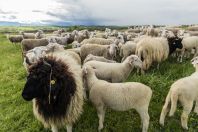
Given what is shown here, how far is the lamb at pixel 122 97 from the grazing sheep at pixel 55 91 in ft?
1.32

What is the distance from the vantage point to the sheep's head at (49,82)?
557 cm

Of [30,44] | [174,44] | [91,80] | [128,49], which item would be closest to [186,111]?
[91,80]

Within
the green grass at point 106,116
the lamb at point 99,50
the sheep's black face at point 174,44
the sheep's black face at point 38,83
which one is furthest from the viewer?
the sheep's black face at point 174,44

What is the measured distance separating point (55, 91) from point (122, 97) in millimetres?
1380

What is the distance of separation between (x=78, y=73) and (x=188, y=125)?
269cm

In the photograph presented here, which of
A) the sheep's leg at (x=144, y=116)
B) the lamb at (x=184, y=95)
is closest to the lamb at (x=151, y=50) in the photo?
the lamb at (x=184, y=95)

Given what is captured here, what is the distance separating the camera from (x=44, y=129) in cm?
681

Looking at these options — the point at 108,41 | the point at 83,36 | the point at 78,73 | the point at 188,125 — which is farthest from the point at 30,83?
the point at 83,36

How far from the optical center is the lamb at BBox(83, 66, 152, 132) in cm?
605

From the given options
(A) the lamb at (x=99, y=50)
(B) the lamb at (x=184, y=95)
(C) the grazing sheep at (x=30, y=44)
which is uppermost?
(B) the lamb at (x=184, y=95)

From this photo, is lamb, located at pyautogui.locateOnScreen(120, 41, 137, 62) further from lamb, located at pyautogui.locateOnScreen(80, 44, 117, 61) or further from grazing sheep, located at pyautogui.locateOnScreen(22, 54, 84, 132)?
grazing sheep, located at pyautogui.locateOnScreen(22, 54, 84, 132)

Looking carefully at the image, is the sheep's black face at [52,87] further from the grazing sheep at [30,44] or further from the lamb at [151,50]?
the grazing sheep at [30,44]

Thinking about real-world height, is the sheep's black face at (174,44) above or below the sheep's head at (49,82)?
below

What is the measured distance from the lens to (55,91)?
5.77m
